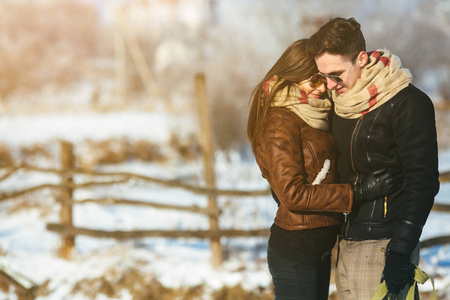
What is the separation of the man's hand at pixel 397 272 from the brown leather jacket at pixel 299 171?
24 centimetres

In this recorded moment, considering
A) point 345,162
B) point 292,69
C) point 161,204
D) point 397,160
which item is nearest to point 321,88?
point 292,69

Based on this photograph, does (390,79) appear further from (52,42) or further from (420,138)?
(52,42)

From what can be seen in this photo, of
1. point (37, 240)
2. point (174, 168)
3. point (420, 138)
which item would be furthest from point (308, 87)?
point (174, 168)

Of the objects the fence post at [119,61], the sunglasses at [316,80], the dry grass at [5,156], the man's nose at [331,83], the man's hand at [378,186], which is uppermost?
the fence post at [119,61]

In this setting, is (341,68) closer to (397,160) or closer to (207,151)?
(397,160)

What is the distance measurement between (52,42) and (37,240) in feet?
115

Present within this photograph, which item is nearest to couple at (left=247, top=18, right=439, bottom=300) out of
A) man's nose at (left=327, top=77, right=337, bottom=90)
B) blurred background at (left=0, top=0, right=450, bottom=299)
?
man's nose at (left=327, top=77, right=337, bottom=90)

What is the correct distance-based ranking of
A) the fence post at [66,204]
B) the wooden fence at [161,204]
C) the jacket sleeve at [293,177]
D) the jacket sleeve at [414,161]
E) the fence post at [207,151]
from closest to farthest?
the jacket sleeve at [414,161], the jacket sleeve at [293,177], the wooden fence at [161,204], the fence post at [207,151], the fence post at [66,204]

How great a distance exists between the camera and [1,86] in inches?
1139

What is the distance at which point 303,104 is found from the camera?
1979 millimetres

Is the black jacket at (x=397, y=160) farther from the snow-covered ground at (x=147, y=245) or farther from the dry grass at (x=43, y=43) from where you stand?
the dry grass at (x=43, y=43)

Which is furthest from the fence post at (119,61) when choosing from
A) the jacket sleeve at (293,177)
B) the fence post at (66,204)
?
the jacket sleeve at (293,177)

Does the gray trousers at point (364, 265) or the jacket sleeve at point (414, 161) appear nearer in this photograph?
the jacket sleeve at point (414, 161)

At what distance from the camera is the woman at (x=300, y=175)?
6.25 ft
